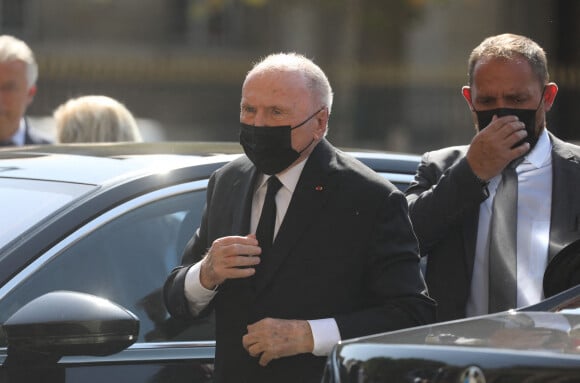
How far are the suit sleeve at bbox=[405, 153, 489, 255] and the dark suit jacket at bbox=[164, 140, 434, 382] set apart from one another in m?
0.28

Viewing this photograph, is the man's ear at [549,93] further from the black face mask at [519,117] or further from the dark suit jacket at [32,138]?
the dark suit jacket at [32,138]

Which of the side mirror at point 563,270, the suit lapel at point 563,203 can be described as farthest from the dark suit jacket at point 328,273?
the suit lapel at point 563,203

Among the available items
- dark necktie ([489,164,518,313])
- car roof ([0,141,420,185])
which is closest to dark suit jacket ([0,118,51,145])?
car roof ([0,141,420,185])

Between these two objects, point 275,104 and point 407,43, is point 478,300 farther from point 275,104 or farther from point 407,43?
point 407,43

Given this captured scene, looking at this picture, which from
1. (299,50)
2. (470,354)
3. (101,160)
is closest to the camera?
(470,354)

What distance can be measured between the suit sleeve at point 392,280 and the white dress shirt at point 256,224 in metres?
0.06

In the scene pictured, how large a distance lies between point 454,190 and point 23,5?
71.6ft

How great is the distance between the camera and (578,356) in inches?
102

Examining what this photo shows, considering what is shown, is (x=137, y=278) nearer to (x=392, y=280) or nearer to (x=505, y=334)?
(x=392, y=280)

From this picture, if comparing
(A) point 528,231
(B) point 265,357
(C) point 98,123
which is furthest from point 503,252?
(C) point 98,123

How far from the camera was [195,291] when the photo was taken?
3584 mm

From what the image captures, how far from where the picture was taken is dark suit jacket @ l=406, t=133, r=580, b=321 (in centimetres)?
382

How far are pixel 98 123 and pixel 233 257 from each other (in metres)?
2.39

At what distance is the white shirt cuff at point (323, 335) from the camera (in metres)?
3.42
